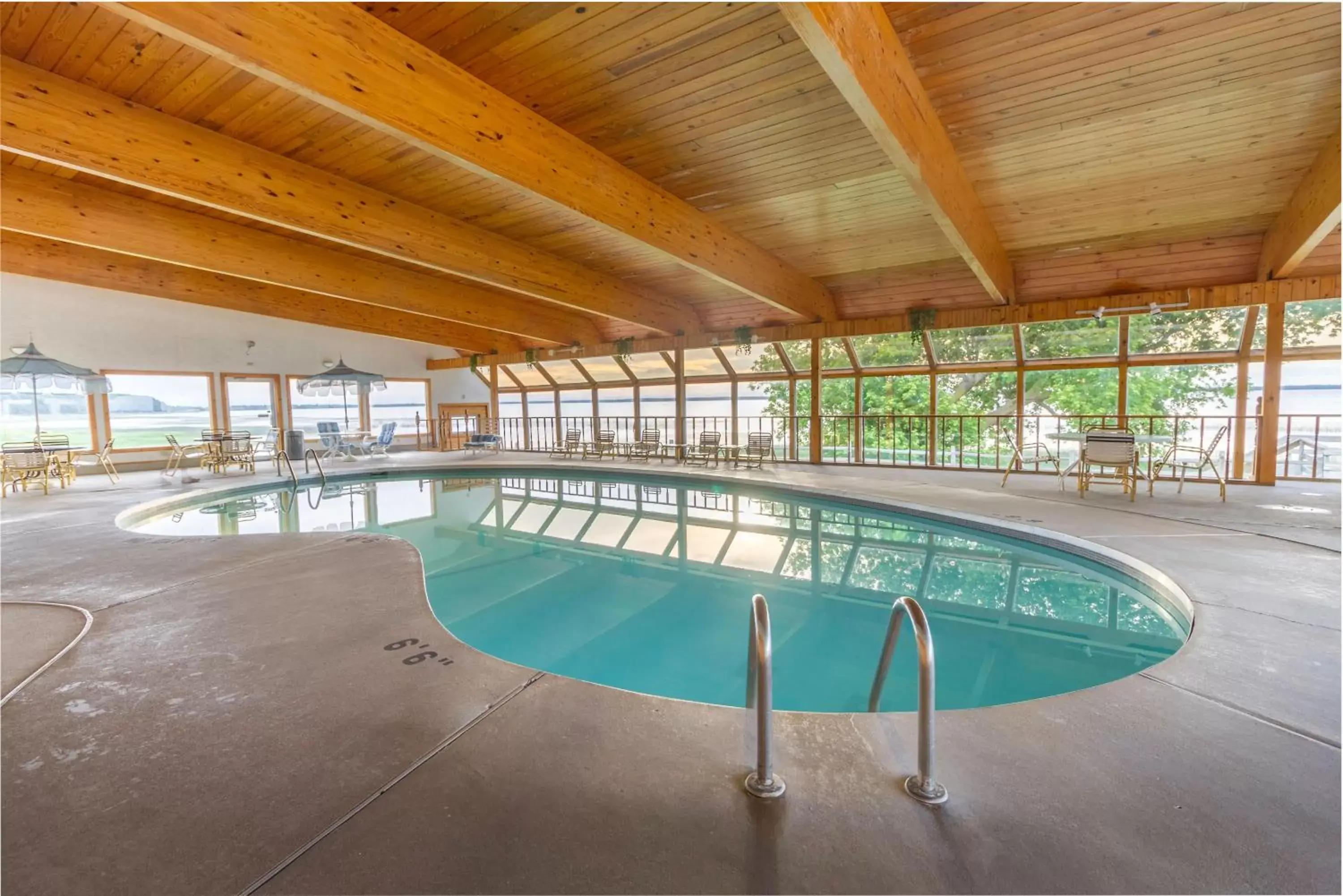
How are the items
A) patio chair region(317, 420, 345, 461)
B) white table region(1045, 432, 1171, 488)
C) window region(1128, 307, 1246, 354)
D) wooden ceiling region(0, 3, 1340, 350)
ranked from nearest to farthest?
wooden ceiling region(0, 3, 1340, 350) < white table region(1045, 432, 1171, 488) < window region(1128, 307, 1246, 354) < patio chair region(317, 420, 345, 461)

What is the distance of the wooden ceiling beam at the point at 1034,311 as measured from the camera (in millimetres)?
5758

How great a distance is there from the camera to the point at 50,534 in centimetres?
443

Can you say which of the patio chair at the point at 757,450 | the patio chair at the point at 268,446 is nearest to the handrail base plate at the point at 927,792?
the patio chair at the point at 757,450

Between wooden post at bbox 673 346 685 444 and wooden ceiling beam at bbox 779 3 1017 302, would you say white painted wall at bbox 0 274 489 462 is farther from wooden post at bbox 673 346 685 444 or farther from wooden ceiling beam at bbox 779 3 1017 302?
wooden ceiling beam at bbox 779 3 1017 302

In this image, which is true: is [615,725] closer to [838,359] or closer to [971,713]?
[971,713]

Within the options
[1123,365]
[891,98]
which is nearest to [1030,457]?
[1123,365]

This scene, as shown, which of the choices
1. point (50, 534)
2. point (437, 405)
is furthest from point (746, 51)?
point (437, 405)

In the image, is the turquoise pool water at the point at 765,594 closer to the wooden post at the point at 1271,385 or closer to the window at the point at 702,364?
the wooden post at the point at 1271,385

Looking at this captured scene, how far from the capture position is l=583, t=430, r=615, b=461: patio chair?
11.0 m

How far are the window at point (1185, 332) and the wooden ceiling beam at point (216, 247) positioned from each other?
957 cm

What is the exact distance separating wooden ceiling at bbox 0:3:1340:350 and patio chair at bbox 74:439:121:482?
448 cm

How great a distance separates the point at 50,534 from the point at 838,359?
1034 cm

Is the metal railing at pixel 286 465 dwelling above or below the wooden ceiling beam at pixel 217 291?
below

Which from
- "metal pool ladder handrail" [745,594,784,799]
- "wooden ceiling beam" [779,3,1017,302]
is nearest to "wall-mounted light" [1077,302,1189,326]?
"wooden ceiling beam" [779,3,1017,302]
